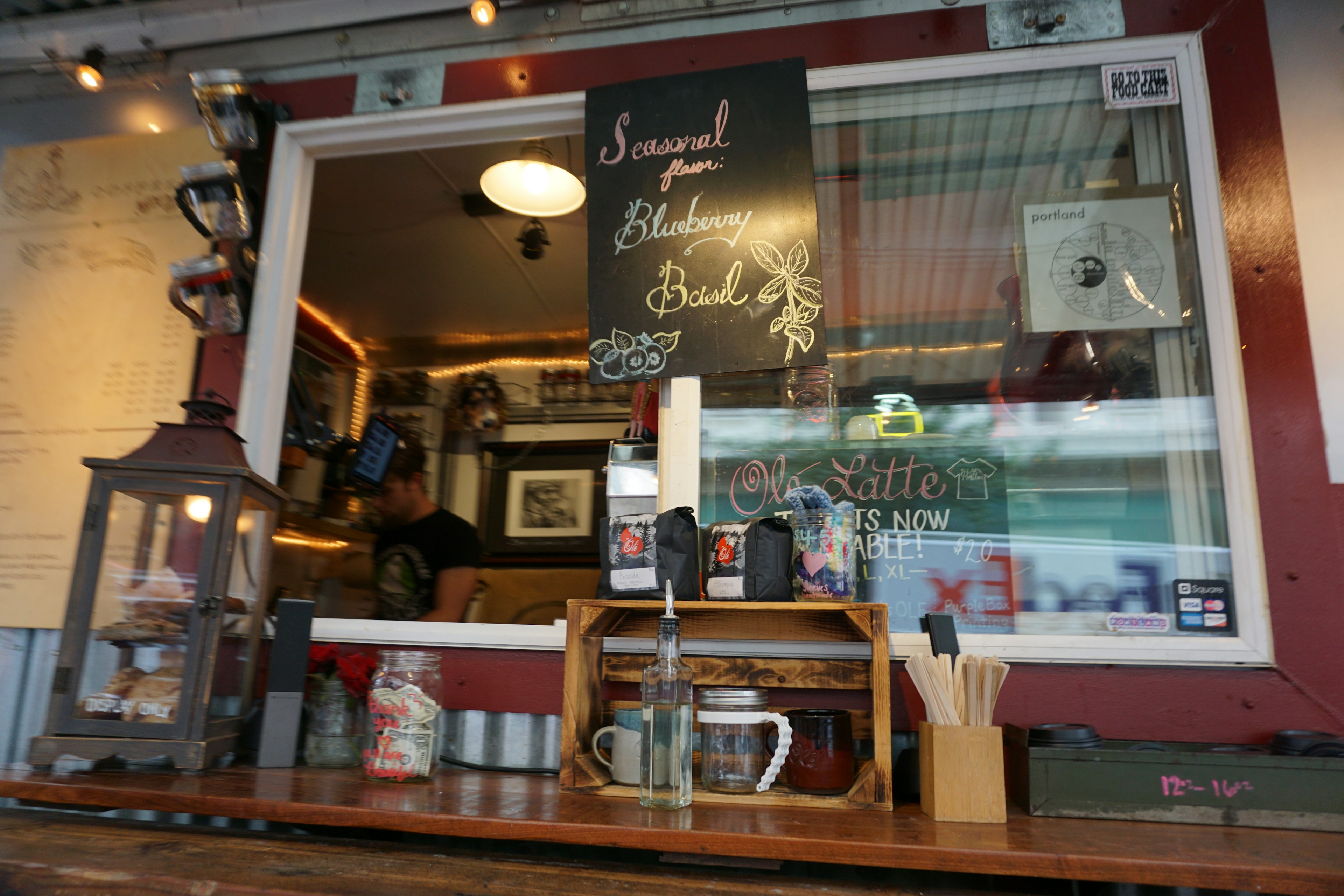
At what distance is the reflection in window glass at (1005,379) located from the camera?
1840 millimetres

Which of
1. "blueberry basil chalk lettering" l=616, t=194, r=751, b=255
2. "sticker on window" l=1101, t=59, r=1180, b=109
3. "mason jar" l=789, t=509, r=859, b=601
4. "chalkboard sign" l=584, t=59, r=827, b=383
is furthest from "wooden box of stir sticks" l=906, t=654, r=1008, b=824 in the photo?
"sticker on window" l=1101, t=59, r=1180, b=109

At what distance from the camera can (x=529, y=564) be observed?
4750mm

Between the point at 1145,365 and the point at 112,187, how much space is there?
3012 mm

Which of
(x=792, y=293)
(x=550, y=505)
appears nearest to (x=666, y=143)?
(x=792, y=293)

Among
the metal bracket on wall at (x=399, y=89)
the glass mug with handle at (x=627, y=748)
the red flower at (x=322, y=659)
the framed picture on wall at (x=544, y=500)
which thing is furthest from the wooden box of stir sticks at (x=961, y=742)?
the framed picture on wall at (x=544, y=500)

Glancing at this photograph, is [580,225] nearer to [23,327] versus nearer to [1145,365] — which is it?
[23,327]

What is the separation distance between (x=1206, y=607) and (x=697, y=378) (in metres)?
1.24

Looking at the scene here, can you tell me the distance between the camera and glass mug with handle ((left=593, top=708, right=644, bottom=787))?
1.61 meters

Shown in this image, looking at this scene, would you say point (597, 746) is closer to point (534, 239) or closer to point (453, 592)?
point (453, 592)

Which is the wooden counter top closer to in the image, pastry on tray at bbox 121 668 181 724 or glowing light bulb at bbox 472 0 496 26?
pastry on tray at bbox 121 668 181 724

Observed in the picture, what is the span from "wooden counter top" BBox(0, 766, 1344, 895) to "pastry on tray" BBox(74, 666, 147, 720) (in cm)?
12

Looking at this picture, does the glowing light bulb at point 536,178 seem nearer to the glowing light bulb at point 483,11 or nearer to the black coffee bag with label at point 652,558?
the glowing light bulb at point 483,11

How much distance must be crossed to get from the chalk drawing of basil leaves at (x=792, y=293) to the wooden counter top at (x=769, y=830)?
106 centimetres

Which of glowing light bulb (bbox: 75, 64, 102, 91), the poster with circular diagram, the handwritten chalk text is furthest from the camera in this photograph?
glowing light bulb (bbox: 75, 64, 102, 91)
